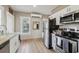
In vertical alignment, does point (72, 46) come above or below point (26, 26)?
below

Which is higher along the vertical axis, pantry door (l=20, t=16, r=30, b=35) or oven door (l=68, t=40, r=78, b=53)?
pantry door (l=20, t=16, r=30, b=35)

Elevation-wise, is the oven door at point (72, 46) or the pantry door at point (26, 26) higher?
the pantry door at point (26, 26)

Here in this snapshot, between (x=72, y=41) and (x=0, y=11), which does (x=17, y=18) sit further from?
(x=72, y=41)

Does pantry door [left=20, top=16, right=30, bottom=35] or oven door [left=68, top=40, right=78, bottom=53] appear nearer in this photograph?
oven door [left=68, top=40, right=78, bottom=53]

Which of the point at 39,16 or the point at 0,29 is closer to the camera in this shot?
the point at 0,29

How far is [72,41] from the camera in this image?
2598 mm

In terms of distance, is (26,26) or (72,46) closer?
(72,46)

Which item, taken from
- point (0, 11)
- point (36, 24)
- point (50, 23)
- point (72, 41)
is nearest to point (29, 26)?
point (36, 24)

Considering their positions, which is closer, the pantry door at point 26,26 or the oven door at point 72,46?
the oven door at point 72,46
